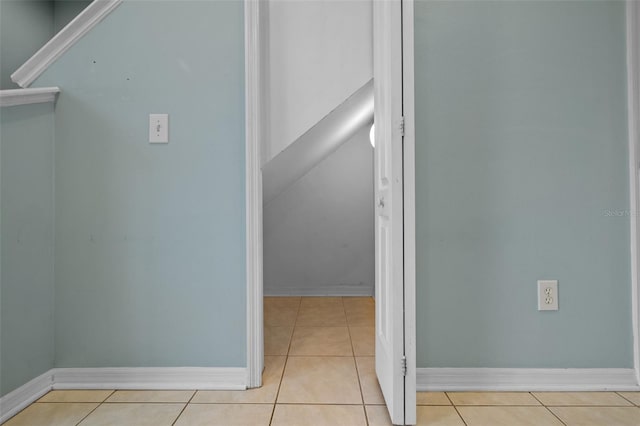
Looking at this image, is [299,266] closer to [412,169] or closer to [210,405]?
[210,405]

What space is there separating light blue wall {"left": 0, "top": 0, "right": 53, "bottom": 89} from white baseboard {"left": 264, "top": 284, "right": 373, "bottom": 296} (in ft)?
7.04

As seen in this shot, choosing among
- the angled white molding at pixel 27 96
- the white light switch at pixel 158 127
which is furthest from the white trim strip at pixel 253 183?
the angled white molding at pixel 27 96

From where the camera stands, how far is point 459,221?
140cm

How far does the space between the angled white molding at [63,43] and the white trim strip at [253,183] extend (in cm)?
56

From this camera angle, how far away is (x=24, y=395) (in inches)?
50.4

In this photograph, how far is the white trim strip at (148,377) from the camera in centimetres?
141

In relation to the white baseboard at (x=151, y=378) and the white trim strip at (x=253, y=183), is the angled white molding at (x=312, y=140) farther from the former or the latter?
the white baseboard at (x=151, y=378)

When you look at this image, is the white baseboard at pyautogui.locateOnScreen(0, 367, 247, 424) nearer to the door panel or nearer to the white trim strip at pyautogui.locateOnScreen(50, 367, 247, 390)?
the white trim strip at pyautogui.locateOnScreen(50, 367, 247, 390)

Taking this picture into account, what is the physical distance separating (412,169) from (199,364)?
3.68ft

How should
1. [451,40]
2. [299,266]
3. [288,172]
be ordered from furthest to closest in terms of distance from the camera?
[299,266]
[288,172]
[451,40]

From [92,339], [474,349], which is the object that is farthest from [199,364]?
[474,349]

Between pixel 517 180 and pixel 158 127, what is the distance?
146 cm

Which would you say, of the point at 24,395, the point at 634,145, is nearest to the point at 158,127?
the point at 24,395

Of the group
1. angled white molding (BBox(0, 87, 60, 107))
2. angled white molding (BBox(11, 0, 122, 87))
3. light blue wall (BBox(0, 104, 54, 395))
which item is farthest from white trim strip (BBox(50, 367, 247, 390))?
angled white molding (BBox(11, 0, 122, 87))
